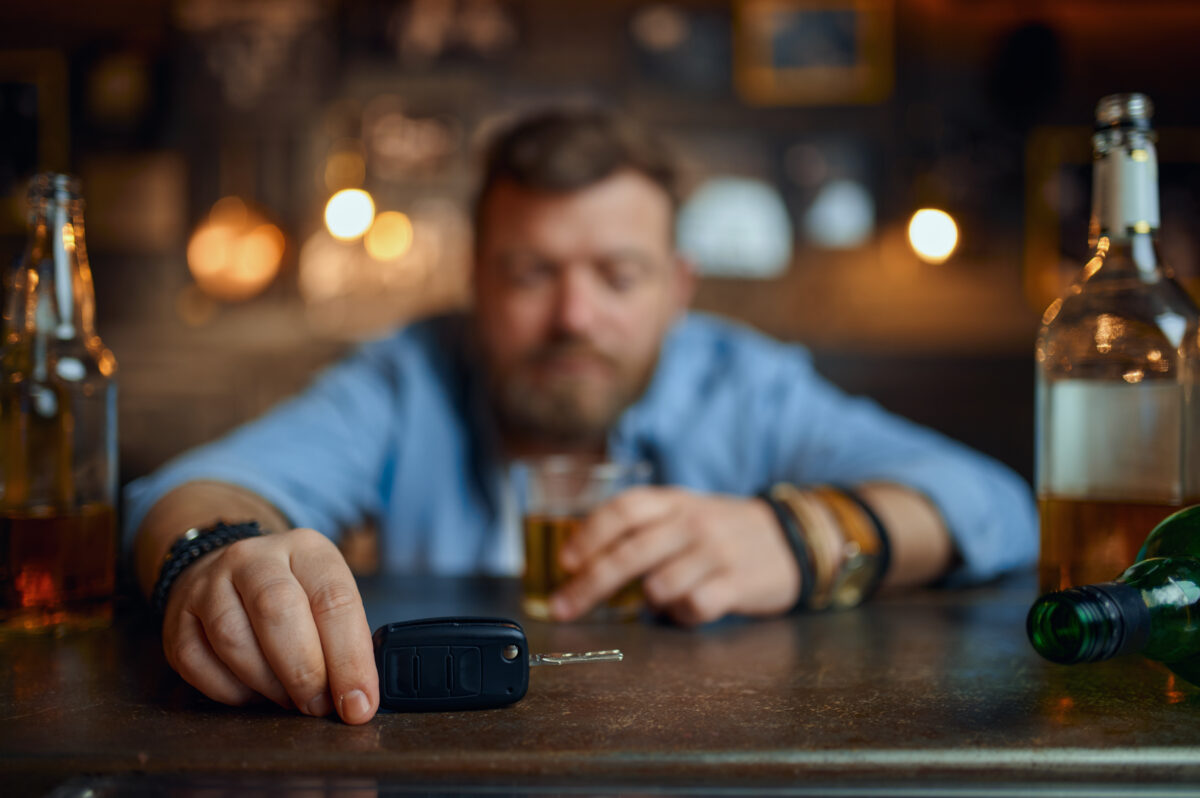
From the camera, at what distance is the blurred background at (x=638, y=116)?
2881 millimetres

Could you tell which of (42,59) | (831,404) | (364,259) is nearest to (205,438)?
(364,259)

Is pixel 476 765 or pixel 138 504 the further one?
pixel 138 504

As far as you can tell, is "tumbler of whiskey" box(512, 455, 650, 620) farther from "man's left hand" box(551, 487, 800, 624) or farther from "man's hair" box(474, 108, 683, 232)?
"man's hair" box(474, 108, 683, 232)

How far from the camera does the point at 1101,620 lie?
47 centimetres

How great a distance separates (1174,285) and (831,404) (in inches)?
36.9

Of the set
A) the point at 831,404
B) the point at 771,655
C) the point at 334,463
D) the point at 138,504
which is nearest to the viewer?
the point at 771,655

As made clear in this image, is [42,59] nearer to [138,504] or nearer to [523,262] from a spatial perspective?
[523,262]

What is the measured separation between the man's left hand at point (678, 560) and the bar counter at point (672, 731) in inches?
3.6

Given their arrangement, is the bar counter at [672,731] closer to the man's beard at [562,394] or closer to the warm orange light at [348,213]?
the man's beard at [562,394]

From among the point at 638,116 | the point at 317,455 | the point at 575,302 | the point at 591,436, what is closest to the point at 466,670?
the point at 317,455

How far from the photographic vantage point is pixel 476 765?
16.6 inches

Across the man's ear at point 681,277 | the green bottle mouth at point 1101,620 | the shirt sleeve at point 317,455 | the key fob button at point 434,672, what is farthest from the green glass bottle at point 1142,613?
the man's ear at point 681,277

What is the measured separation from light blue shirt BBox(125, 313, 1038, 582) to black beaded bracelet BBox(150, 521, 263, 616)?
49 cm

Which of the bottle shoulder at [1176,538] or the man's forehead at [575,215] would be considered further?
the man's forehead at [575,215]
